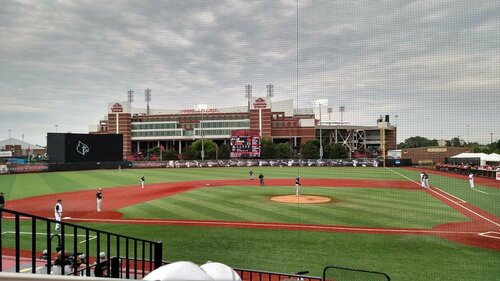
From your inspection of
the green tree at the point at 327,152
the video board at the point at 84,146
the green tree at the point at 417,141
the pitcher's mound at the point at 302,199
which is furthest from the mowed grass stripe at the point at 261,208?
the green tree at the point at 327,152

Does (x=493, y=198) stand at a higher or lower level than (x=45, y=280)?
lower

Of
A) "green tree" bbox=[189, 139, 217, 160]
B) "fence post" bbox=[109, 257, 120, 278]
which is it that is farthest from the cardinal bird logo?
"fence post" bbox=[109, 257, 120, 278]

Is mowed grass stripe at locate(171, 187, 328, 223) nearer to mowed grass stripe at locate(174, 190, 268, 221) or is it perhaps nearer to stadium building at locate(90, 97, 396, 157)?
mowed grass stripe at locate(174, 190, 268, 221)

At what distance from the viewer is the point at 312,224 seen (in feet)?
30.7

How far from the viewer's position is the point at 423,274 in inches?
219

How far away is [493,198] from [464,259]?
911 cm

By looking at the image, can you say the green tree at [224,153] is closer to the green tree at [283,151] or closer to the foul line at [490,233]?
the green tree at [283,151]

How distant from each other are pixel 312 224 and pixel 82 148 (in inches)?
785

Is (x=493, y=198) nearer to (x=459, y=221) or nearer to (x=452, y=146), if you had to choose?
(x=459, y=221)

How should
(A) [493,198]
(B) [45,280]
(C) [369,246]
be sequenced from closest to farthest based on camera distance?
1. (B) [45,280]
2. (C) [369,246]
3. (A) [493,198]

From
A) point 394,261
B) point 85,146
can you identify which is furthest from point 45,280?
point 85,146

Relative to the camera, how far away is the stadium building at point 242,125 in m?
37.5

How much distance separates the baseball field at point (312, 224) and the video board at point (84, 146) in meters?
7.57

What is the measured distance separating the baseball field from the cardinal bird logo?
311 inches
